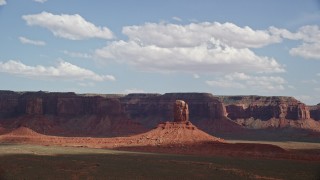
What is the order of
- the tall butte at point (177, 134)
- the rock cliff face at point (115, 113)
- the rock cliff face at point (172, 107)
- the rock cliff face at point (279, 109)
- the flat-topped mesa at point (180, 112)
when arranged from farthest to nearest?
the rock cliff face at point (279, 109) → the rock cliff face at point (172, 107) → the rock cliff face at point (115, 113) → the flat-topped mesa at point (180, 112) → the tall butte at point (177, 134)

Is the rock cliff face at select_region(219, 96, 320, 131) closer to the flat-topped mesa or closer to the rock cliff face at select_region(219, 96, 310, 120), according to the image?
the rock cliff face at select_region(219, 96, 310, 120)

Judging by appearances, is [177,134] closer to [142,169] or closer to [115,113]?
[142,169]

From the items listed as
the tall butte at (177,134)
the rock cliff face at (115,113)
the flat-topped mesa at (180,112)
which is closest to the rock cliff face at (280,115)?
the rock cliff face at (115,113)

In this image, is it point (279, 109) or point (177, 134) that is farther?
point (279, 109)

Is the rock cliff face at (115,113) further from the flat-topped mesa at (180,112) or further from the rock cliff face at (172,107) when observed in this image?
the flat-topped mesa at (180,112)

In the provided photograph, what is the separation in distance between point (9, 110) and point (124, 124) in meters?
36.2

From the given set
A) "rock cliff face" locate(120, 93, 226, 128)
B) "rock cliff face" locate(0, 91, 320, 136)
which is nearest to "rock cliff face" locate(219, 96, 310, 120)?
"rock cliff face" locate(0, 91, 320, 136)

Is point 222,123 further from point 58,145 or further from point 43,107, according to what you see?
point 58,145

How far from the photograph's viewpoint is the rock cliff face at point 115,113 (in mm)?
139750

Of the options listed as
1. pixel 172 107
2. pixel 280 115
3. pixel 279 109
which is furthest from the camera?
pixel 279 109

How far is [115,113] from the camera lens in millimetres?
150625

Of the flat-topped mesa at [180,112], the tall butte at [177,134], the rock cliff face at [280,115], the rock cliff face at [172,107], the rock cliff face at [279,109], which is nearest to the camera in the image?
the tall butte at [177,134]

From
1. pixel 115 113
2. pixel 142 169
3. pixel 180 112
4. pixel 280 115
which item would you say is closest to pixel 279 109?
pixel 280 115

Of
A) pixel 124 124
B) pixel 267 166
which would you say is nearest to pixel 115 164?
pixel 267 166
